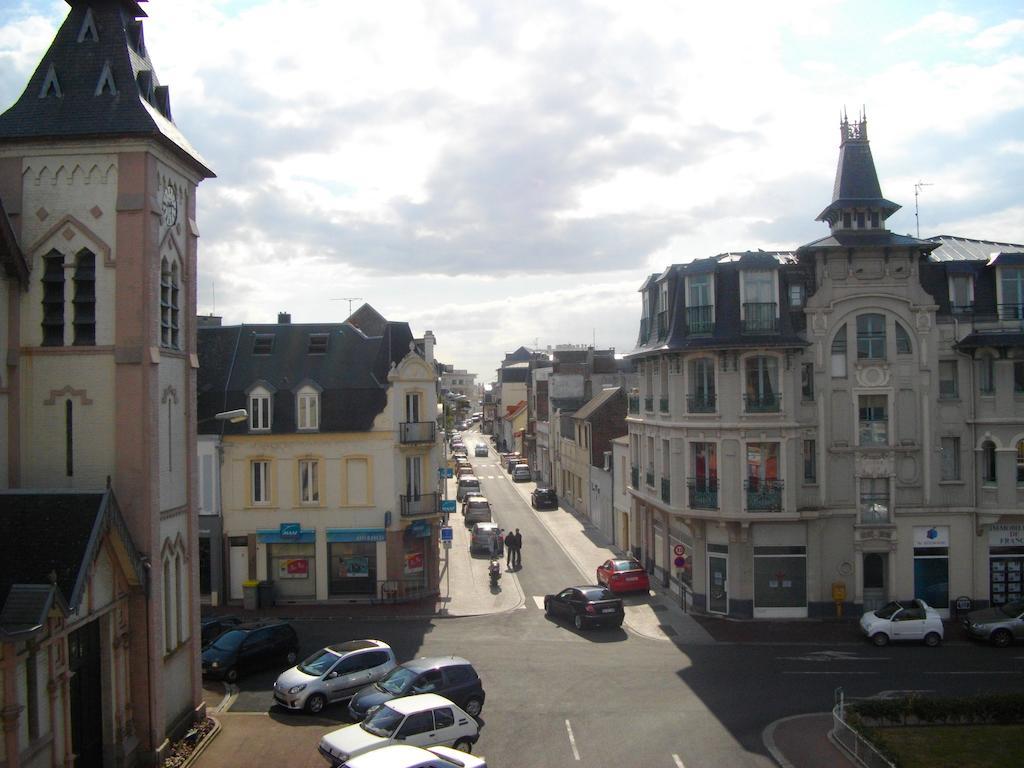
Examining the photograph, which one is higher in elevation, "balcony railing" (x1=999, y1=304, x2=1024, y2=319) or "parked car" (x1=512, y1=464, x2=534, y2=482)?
"balcony railing" (x1=999, y1=304, x2=1024, y2=319)

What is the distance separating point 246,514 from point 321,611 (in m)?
4.83

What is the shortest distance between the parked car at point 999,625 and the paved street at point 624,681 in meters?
0.59

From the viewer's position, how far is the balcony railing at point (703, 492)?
3192cm

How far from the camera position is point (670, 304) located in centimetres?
3472

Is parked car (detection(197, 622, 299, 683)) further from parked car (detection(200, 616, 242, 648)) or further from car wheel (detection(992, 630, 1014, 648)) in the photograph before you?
car wheel (detection(992, 630, 1014, 648))

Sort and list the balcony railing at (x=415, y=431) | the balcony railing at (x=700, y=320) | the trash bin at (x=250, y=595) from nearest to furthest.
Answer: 1. the balcony railing at (x=700, y=320)
2. the trash bin at (x=250, y=595)
3. the balcony railing at (x=415, y=431)

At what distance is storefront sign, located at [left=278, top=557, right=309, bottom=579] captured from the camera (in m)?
35.2

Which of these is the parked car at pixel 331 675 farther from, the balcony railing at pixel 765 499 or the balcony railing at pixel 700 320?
the balcony railing at pixel 700 320

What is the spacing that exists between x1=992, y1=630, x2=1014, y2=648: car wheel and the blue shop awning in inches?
839

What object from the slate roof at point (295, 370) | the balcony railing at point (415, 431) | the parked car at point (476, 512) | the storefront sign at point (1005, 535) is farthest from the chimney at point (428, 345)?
the storefront sign at point (1005, 535)

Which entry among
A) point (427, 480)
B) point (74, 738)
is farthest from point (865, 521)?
point (74, 738)

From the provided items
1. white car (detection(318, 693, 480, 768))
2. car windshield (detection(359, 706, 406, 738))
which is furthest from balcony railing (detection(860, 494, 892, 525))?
car windshield (detection(359, 706, 406, 738))

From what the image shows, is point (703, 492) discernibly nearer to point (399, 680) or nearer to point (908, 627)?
point (908, 627)

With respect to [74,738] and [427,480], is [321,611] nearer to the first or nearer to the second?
[427,480]
